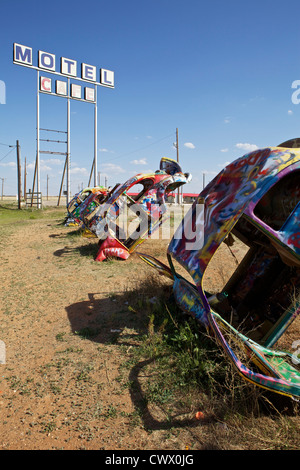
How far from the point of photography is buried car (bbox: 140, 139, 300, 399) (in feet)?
8.86

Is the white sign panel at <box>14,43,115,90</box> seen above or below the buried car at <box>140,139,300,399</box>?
above

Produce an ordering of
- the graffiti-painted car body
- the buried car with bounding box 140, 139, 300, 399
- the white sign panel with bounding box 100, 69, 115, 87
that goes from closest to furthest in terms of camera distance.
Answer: the buried car with bounding box 140, 139, 300, 399 < the graffiti-painted car body < the white sign panel with bounding box 100, 69, 115, 87

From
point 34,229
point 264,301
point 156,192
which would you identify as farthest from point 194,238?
point 34,229

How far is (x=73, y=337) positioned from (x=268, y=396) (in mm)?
2650

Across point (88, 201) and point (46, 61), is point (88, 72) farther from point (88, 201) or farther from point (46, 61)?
point (88, 201)

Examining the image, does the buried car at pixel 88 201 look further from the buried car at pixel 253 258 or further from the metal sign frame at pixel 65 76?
the metal sign frame at pixel 65 76

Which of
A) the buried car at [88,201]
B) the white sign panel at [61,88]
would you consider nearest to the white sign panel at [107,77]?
the white sign panel at [61,88]

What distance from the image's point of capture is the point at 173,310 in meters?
4.52

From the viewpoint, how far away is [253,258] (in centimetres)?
444

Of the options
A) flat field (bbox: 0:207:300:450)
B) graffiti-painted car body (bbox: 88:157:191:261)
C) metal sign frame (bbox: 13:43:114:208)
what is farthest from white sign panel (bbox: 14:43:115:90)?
flat field (bbox: 0:207:300:450)

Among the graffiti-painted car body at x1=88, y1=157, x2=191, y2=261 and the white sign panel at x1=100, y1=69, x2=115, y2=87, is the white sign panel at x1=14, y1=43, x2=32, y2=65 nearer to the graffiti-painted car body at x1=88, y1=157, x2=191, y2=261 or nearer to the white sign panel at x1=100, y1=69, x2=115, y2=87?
the white sign panel at x1=100, y1=69, x2=115, y2=87

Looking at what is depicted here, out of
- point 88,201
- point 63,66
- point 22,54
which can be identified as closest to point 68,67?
point 63,66
